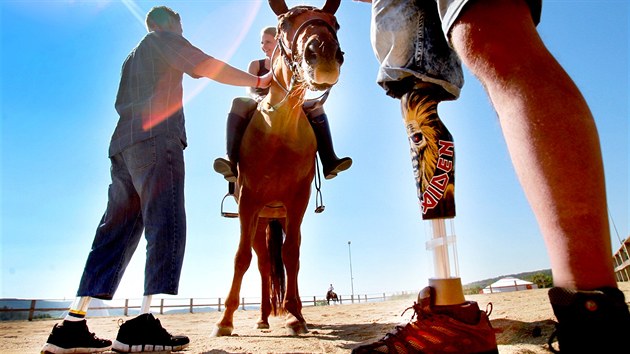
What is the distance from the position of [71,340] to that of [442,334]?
2587 millimetres

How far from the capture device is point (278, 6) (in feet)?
12.6

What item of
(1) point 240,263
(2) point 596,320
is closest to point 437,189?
(2) point 596,320

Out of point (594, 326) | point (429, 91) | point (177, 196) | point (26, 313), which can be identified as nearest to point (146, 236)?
point (177, 196)

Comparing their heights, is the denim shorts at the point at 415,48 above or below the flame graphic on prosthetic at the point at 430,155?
above

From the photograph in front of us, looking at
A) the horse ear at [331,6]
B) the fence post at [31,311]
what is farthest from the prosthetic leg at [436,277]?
the fence post at [31,311]

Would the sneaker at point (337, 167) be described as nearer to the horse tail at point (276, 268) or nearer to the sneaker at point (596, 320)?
the horse tail at point (276, 268)

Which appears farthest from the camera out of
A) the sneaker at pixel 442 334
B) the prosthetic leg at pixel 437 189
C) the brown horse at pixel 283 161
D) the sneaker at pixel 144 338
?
the brown horse at pixel 283 161

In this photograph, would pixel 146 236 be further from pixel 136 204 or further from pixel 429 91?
pixel 429 91

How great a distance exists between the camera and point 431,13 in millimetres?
1576

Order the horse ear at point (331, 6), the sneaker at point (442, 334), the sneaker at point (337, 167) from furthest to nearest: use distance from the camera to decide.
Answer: the sneaker at point (337, 167) → the horse ear at point (331, 6) → the sneaker at point (442, 334)

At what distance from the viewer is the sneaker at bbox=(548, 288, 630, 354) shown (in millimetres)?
760

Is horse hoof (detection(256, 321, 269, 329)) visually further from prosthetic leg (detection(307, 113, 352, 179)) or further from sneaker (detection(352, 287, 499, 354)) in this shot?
sneaker (detection(352, 287, 499, 354))

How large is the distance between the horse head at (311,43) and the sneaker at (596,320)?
7.69ft

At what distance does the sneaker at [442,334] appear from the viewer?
126 cm
